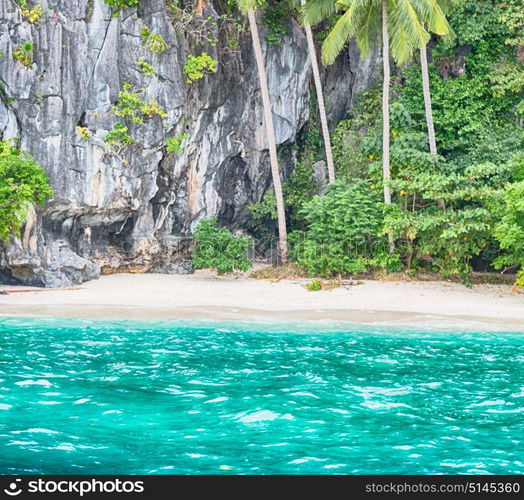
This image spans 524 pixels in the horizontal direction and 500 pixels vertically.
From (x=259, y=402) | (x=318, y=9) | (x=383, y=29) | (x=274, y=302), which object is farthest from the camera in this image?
(x=318, y=9)

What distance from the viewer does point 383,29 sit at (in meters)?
22.5

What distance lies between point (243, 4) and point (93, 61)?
5070 millimetres

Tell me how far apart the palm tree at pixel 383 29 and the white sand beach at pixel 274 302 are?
127 inches

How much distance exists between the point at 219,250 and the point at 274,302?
455 centimetres

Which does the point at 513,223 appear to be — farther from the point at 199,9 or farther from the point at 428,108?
the point at 199,9

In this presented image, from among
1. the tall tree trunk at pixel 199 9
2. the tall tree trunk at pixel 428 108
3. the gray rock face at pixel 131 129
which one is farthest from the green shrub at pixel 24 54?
the tall tree trunk at pixel 428 108

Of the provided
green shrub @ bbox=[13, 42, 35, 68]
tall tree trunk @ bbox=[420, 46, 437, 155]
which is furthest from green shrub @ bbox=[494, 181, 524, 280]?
green shrub @ bbox=[13, 42, 35, 68]

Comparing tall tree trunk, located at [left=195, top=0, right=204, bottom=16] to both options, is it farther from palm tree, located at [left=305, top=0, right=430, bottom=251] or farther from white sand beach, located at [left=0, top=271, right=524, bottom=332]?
white sand beach, located at [left=0, top=271, right=524, bottom=332]

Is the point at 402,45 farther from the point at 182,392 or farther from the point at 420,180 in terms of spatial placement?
the point at 182,392

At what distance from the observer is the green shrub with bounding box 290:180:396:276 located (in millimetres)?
23156

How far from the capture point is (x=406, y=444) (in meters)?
8.70

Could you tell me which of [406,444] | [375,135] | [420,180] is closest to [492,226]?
[420,180]

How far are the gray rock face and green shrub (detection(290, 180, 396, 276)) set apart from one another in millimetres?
4687

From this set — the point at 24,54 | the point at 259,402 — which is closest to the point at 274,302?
the point at 259,402
